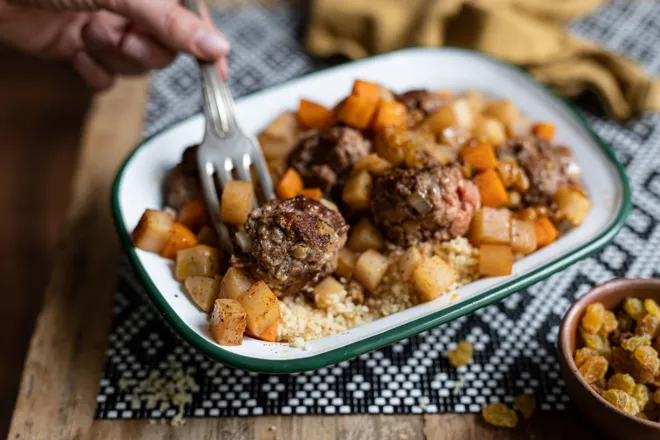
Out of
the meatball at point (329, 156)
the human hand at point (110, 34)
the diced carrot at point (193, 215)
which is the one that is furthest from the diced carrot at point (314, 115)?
the diced carrot at point (193, 215)

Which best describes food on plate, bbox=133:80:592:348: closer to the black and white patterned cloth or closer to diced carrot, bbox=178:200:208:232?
diced carrot, bbox=178:200:208:232

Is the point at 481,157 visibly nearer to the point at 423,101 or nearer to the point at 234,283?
the point at 423,101

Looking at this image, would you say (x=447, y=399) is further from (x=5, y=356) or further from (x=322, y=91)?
(x=5, y=356)

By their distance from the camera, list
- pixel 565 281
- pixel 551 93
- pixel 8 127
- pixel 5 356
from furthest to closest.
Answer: pixel 8 127 < pixel 5 356 < pixel 551 93 < pixel 565 281

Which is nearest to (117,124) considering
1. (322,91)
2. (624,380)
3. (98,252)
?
(98,252)

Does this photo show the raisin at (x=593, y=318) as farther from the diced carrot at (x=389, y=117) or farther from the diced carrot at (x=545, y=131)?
the diced carrot at (x=389, y=117)

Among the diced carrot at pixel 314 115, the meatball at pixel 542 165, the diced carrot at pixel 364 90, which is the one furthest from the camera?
the diced carrot at pixel 314 115
